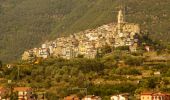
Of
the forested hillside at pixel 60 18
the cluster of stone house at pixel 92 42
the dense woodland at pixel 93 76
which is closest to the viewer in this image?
the dense woodland at pixel 93 76

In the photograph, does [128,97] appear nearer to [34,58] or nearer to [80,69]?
[80,69]

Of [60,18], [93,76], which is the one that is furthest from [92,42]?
[60,18]

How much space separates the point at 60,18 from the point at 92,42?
64.6 m

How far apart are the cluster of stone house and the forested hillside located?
36.6 ft

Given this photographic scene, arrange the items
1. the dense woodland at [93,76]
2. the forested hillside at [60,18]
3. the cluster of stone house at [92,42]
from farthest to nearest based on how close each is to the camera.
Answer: the forested hillside at [60,18] < the cluster of stone house at [92,42] < the dense woodland at [93,76]

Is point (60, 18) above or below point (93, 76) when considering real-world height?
above

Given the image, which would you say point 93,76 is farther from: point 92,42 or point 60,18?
point 60,18

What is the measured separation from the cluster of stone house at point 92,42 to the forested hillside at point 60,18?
11.1 m

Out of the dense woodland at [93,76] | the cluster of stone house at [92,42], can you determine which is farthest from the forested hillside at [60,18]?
the dense woodland at [93,76]

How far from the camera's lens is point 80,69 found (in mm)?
81250

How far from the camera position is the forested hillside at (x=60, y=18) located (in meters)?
127

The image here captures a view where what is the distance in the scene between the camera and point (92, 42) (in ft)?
336

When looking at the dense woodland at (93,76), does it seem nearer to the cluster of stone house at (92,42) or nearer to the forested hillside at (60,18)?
the cluster of stone house at (92,42)

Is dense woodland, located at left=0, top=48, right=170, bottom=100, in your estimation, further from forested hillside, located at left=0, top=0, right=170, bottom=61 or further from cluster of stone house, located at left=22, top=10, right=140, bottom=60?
forested hillside, located at left=0, top=0, right=170, bottom=61
